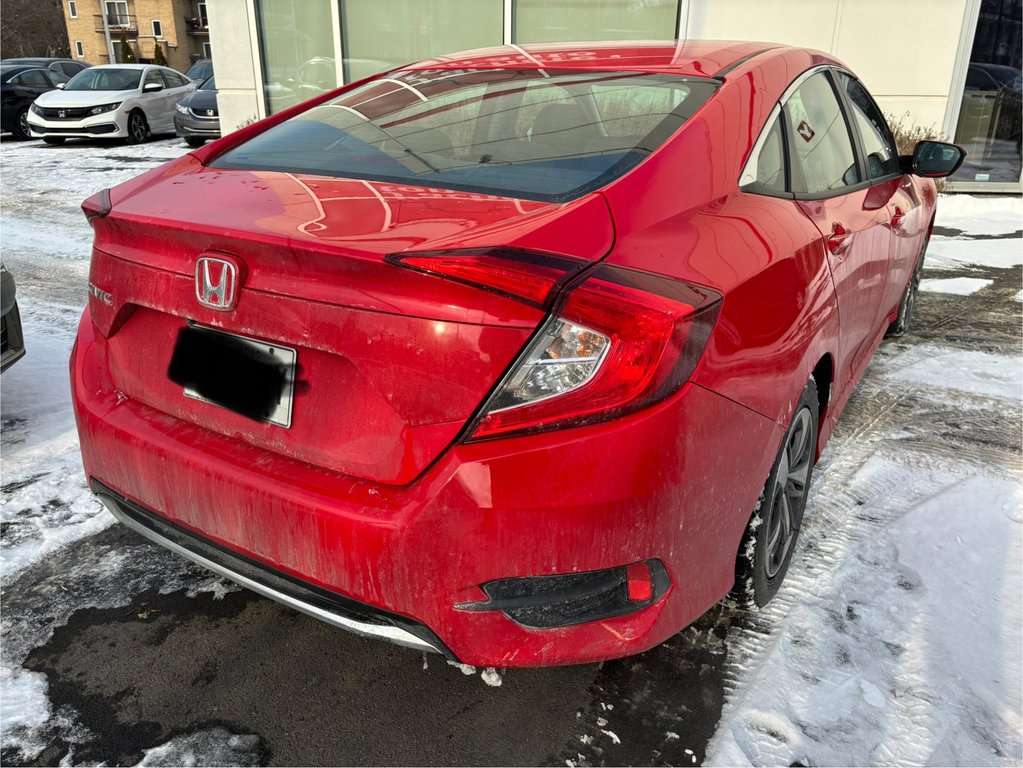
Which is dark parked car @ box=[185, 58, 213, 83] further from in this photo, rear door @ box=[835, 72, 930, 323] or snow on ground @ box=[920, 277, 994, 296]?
rear door @ box=[835, 72, 930, 323]

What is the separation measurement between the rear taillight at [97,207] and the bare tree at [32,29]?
64202 millimetres

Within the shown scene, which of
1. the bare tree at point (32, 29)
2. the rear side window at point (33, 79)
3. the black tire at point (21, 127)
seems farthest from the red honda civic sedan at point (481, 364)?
the bare tree at point (32, 29)

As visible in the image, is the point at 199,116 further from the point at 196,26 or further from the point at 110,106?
the point at 196,26

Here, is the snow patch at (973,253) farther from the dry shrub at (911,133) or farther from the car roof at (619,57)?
the car roof at (619,57)

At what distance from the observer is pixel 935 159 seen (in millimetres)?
3275

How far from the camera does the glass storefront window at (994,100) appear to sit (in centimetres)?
970

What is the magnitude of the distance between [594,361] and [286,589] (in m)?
0.85

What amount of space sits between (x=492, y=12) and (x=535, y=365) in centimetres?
998

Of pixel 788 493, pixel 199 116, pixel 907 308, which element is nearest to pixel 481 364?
pixel 788 493

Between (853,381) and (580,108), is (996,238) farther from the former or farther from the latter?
(580,108)

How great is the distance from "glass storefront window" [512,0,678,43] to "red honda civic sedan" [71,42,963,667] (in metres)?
8.56

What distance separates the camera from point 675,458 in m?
1.55

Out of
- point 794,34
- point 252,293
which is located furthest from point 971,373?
point 794,34

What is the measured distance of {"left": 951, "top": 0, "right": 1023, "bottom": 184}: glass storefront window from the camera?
9.70 m
